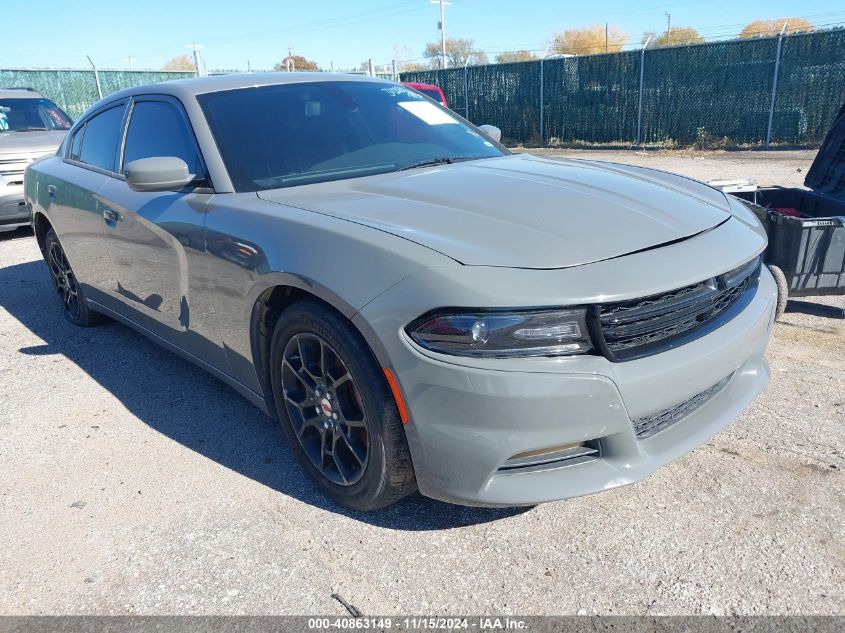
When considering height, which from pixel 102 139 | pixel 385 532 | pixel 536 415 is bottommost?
pixel 385 532

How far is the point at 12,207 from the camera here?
8117 millimetres

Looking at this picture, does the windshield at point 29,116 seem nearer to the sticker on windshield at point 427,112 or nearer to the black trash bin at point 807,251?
the sticker on windshield at point 427,112

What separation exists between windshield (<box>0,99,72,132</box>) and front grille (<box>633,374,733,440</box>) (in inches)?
389

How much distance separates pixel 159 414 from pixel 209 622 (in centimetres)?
168

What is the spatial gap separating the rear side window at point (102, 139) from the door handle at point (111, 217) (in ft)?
1.08

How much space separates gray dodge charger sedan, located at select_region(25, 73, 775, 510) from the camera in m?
2.04

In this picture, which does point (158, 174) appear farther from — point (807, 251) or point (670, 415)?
point (807, 251)

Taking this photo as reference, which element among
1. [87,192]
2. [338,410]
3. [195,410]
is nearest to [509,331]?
[338,410]

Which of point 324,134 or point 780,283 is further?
point 780,283

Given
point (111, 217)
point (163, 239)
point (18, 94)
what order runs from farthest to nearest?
Answer: point (18, 94)
point (111, 217)
point (163, 239)

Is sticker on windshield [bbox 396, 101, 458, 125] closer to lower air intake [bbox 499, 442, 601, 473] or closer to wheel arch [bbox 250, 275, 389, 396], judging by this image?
wheel arch [bbox 250, 275, 389, 396]

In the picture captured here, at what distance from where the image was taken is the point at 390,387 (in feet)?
7.18

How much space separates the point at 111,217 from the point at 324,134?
54.3 inches

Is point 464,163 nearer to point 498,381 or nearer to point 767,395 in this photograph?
point 498,381
